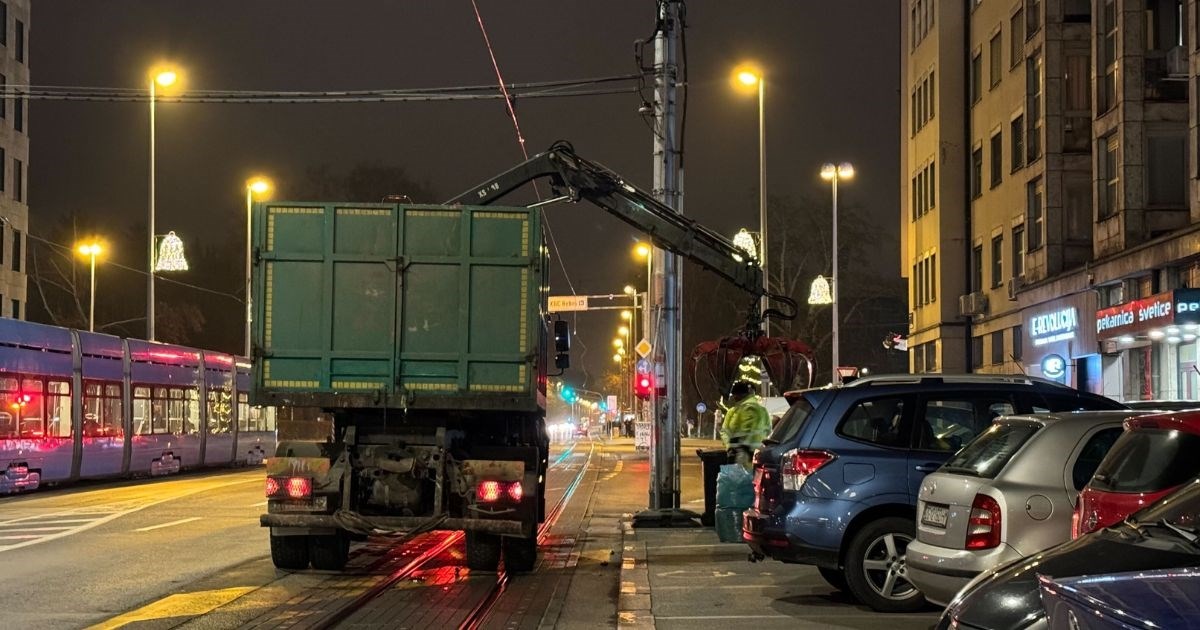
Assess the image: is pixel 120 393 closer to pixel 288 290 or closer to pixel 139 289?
pixel 288 290

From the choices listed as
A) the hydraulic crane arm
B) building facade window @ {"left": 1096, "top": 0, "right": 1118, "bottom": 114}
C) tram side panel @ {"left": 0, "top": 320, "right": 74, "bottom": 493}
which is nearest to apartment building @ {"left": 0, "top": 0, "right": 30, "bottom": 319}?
tram side panel @ {"left": 0, "top": 320, "right": 74, "bottom": 493}

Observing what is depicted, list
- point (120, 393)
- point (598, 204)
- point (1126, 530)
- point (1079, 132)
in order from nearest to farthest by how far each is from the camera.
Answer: point (1126, 530) → point (598, 204) → point (120, 393) → point (1079, 132)

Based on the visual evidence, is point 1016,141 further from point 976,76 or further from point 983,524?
point 983,524

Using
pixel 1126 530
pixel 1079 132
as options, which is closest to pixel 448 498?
pixel 1126 530

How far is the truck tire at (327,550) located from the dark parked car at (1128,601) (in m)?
10.2

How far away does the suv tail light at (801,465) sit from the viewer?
10.5 meters

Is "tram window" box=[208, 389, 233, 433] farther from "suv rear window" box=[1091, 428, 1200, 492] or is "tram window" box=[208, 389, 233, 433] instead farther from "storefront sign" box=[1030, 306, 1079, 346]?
"suv rear window" box=[1091, 428, 1200, 492]

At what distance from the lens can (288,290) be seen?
12664 mm

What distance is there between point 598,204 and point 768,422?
13.6 feet

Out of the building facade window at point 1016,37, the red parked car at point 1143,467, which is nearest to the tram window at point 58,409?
the red parked car at point 1143,467

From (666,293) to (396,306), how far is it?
6.58 meters

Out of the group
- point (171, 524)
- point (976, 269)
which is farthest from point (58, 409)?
point (976, 269)

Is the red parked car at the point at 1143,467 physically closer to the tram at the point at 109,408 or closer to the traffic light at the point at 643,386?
the traffic light at the point at 643,386

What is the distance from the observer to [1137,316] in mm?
23625
